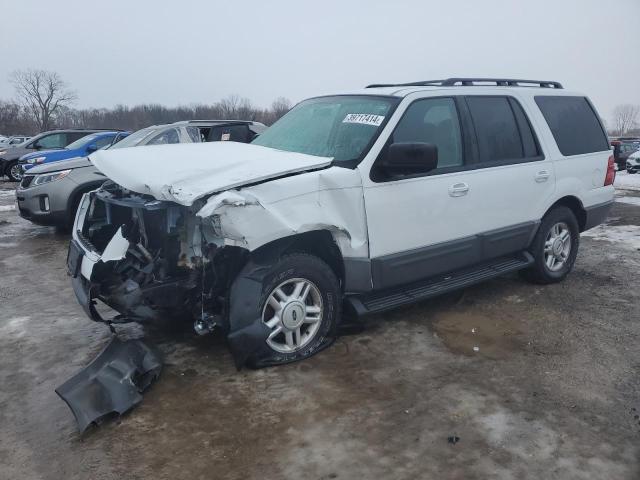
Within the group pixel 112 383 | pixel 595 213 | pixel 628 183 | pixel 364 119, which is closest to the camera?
pixel 112 383

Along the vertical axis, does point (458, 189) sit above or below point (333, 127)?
below

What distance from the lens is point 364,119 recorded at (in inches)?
158

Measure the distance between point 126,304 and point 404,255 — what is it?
196 cm

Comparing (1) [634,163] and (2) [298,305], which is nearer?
(2) [298,305]

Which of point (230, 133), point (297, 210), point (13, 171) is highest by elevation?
point (230, 133)

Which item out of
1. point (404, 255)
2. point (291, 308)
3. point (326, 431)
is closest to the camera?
point (326, 431)

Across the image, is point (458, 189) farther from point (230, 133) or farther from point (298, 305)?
point (230, 133)

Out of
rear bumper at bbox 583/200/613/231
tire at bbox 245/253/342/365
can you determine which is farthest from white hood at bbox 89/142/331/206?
rear bumper at bbox 583/200/613/231

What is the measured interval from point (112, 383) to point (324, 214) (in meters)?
1.65

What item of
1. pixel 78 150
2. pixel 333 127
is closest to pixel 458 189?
pixel 333 127

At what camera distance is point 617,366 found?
3617 mm

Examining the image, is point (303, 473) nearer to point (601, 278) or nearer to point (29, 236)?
point (601, 278)

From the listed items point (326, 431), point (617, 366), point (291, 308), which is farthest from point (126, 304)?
point (617, 366)

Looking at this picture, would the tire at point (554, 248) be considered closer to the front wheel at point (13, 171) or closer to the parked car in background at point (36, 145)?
the parked car in background at point (36, 145)
